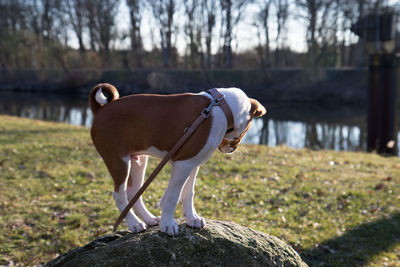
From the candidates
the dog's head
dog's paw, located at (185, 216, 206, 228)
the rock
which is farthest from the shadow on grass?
the dog's head

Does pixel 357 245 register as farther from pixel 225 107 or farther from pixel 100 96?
pixel 100 96

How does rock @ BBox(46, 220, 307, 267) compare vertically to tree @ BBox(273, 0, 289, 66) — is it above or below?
below

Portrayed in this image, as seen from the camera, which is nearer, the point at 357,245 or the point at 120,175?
the point at 120,175

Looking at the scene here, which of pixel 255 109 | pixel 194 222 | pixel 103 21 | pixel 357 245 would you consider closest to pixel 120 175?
pixel 194 222

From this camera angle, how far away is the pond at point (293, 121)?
1605 cm

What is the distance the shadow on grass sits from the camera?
4.38 metres

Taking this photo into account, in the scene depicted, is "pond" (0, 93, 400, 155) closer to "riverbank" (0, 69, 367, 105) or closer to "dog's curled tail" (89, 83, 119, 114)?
"riverbank" (0, 69, 367, 105)

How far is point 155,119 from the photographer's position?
2.44m

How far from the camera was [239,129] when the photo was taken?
252 centimetres

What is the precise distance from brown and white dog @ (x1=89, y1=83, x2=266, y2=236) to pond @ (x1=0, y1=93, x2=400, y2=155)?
41.2ft

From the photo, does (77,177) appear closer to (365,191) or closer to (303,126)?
(365,191)

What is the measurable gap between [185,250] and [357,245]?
127 inches

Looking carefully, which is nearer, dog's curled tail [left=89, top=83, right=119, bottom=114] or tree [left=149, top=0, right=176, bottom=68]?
dog's curled tail [left=89, top=83, right=119, bottom=114]

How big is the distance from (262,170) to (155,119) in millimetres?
5638
